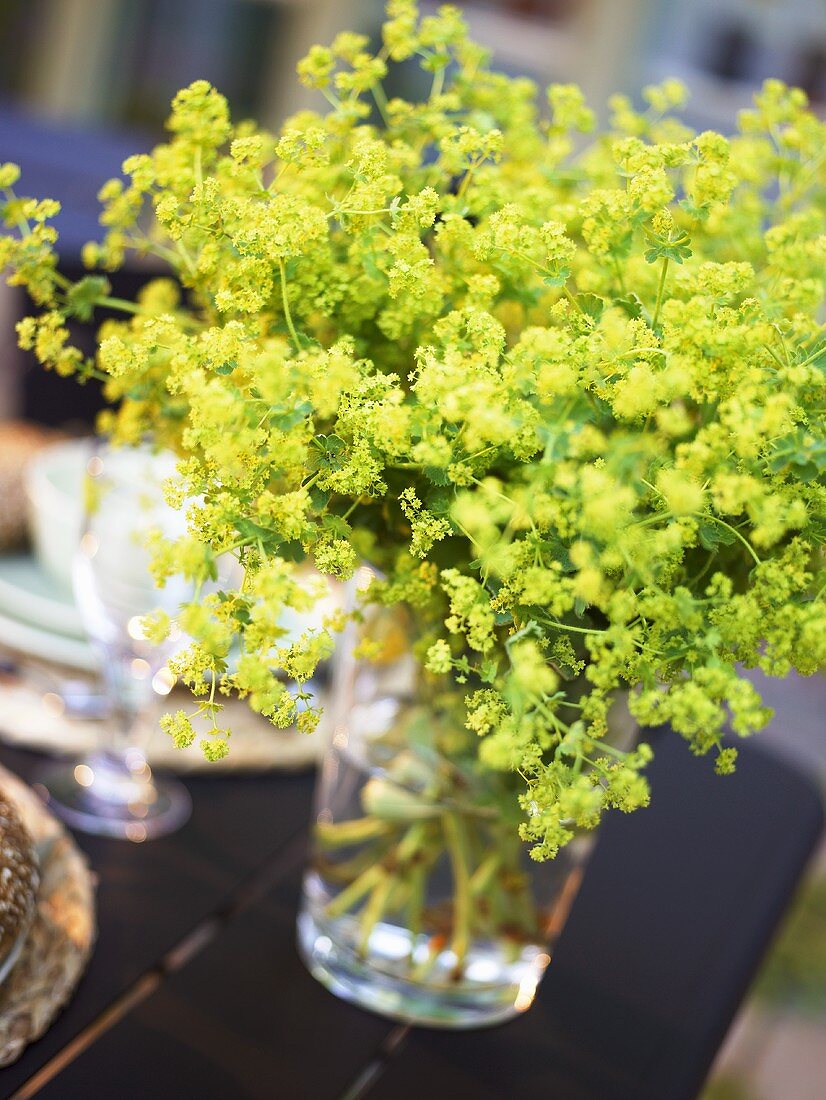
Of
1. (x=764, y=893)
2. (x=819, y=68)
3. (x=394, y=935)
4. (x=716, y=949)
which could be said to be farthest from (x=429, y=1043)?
(x=819, y=68)

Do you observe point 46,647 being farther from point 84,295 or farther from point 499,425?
point 499,425

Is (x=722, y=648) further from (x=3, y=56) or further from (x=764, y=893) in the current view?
(x=3, y=56)

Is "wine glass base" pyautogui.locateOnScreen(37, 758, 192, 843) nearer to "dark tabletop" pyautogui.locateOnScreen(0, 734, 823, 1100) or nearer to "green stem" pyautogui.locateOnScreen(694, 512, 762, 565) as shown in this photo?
"dark tabletop" pyautogui.locateOnScreen(0, 734, 823, 1100)

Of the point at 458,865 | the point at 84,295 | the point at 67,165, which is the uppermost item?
the point at 84,295

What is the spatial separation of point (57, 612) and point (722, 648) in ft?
1.90

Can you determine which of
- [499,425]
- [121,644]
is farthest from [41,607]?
[499,425]

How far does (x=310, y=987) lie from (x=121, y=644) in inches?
9.3

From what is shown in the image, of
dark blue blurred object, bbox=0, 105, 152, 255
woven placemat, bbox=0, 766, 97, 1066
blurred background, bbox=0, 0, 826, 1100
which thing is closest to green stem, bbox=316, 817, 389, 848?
woven placemat, bbox=0, 766, 97, 1066

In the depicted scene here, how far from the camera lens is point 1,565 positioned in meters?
0.96

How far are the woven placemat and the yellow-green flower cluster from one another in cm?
23

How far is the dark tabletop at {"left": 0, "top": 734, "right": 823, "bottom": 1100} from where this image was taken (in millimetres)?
600

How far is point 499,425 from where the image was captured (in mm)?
390

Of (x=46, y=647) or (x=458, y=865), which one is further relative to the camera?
(x=46, y=647)

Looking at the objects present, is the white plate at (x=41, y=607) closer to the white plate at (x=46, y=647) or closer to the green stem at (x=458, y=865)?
the white plate at (x=46, y=647)
